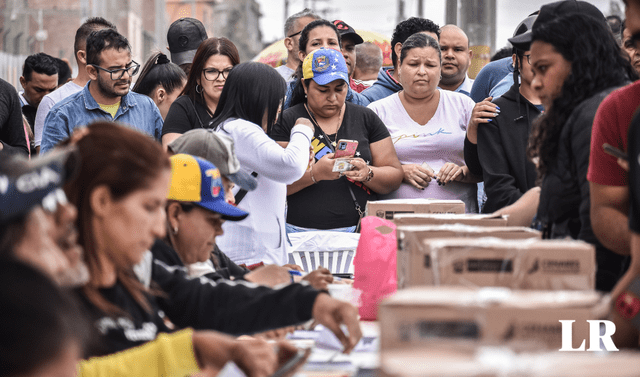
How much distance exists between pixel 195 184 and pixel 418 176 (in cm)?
200

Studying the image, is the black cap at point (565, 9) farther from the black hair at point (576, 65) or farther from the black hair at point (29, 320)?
the black hair at point (29, 320)

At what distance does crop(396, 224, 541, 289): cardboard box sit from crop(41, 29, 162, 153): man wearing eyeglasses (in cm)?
264

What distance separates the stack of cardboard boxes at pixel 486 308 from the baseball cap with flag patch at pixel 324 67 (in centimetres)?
233

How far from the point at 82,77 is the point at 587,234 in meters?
3.90

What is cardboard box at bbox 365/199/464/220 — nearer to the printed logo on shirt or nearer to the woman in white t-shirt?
the woman in white t-shirt

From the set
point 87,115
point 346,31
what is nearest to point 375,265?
point 87,115

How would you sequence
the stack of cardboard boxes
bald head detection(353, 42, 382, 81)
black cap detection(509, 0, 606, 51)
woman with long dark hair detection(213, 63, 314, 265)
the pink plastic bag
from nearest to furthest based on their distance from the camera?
1. the stack of cardboard boxes
2. the pink plastic bag
3. black cap detection(509, 0, 606, 51)
4. woman with long dark hair detection(213, 63, 314, 265)
5. bald head detection(353, 42, 382, 81)

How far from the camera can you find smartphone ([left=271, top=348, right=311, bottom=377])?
4.74 ft

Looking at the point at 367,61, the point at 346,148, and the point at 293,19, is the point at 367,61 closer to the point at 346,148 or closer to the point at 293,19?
the point at 293,19

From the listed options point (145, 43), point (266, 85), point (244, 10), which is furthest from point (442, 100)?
point (244, 10)

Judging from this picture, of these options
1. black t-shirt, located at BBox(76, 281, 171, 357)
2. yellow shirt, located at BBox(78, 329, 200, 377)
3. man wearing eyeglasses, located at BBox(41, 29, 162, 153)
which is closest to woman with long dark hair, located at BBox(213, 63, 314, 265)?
man wearing eyeglasses, located at BBox(41, 29, 162, 153)

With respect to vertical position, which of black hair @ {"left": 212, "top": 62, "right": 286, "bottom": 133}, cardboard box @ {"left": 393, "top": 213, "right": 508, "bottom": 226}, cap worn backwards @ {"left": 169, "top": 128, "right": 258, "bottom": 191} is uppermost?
black hair @ {"left": 212, "top": 62, "right": 286, "bottom": 133}

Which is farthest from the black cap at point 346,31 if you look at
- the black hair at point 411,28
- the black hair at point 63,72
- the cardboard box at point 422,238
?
the cardboard box at point 422,238

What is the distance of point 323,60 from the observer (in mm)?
3965
